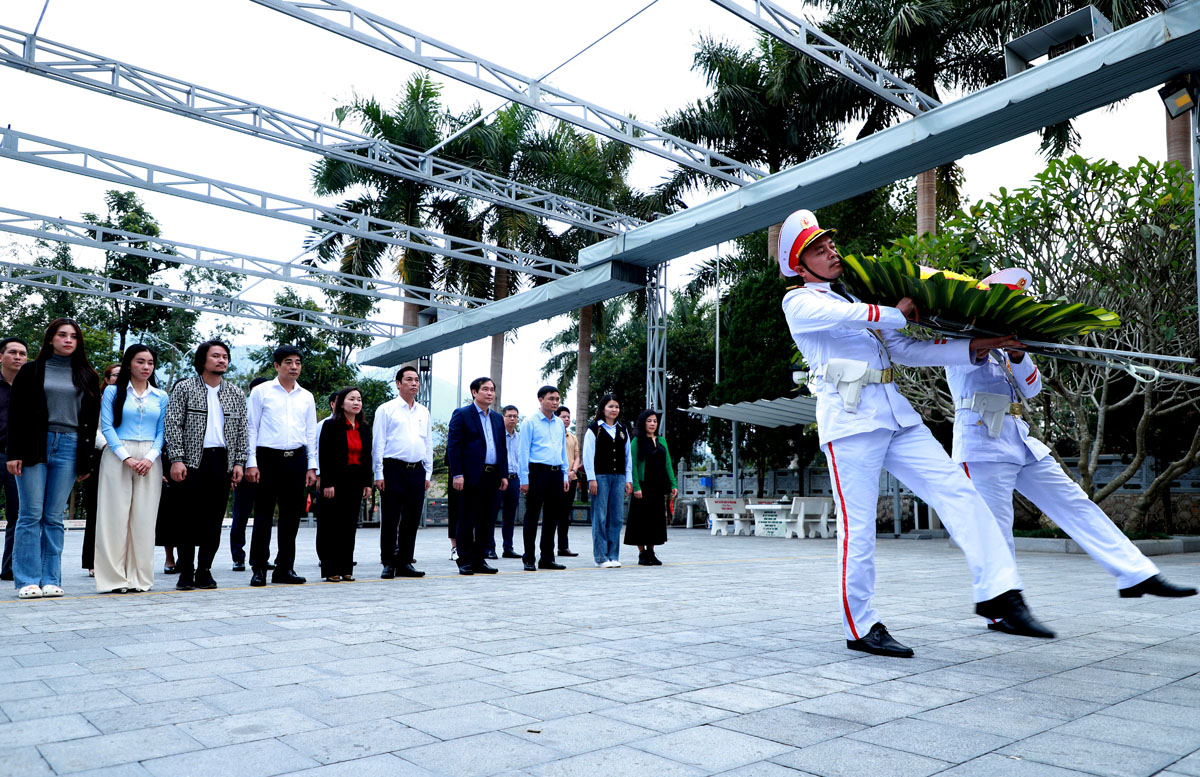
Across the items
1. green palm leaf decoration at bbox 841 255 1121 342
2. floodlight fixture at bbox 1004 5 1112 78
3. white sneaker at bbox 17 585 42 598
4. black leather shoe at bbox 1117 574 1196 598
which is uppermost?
floodlight fixture at bbox 1004 5 1112 78

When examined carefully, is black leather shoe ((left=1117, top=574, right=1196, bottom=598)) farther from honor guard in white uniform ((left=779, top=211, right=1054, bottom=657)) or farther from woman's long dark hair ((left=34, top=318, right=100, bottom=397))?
woman's long dark hair ((left=34, top=318, right=100, bottom=397))

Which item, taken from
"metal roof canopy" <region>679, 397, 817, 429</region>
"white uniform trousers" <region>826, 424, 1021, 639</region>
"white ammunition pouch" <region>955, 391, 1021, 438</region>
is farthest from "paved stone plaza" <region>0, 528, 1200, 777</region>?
"metal roof canopy" <region>679, 397, 817, 429</region>

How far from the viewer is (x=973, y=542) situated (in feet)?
12.8

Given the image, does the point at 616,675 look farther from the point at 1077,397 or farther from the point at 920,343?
the point at 1077,397

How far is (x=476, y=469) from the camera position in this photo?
8.66 m

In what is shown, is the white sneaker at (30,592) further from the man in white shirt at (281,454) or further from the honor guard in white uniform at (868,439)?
the honor guard in white uniform at (868,439)

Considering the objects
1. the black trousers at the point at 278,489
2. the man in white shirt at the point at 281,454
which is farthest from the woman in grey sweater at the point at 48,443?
the black trousers at the point at 278,489

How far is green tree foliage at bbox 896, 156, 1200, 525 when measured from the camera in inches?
440

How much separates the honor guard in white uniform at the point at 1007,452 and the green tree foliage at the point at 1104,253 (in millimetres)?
6330

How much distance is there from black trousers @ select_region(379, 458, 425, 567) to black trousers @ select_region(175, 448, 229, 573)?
1.43 m

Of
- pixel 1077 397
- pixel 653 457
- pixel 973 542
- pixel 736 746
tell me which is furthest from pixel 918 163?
pixel 736 746

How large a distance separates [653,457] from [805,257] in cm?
590

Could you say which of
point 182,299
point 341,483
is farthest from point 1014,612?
point 182,299

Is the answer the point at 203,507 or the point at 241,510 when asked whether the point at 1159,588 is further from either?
the point at 241,510
